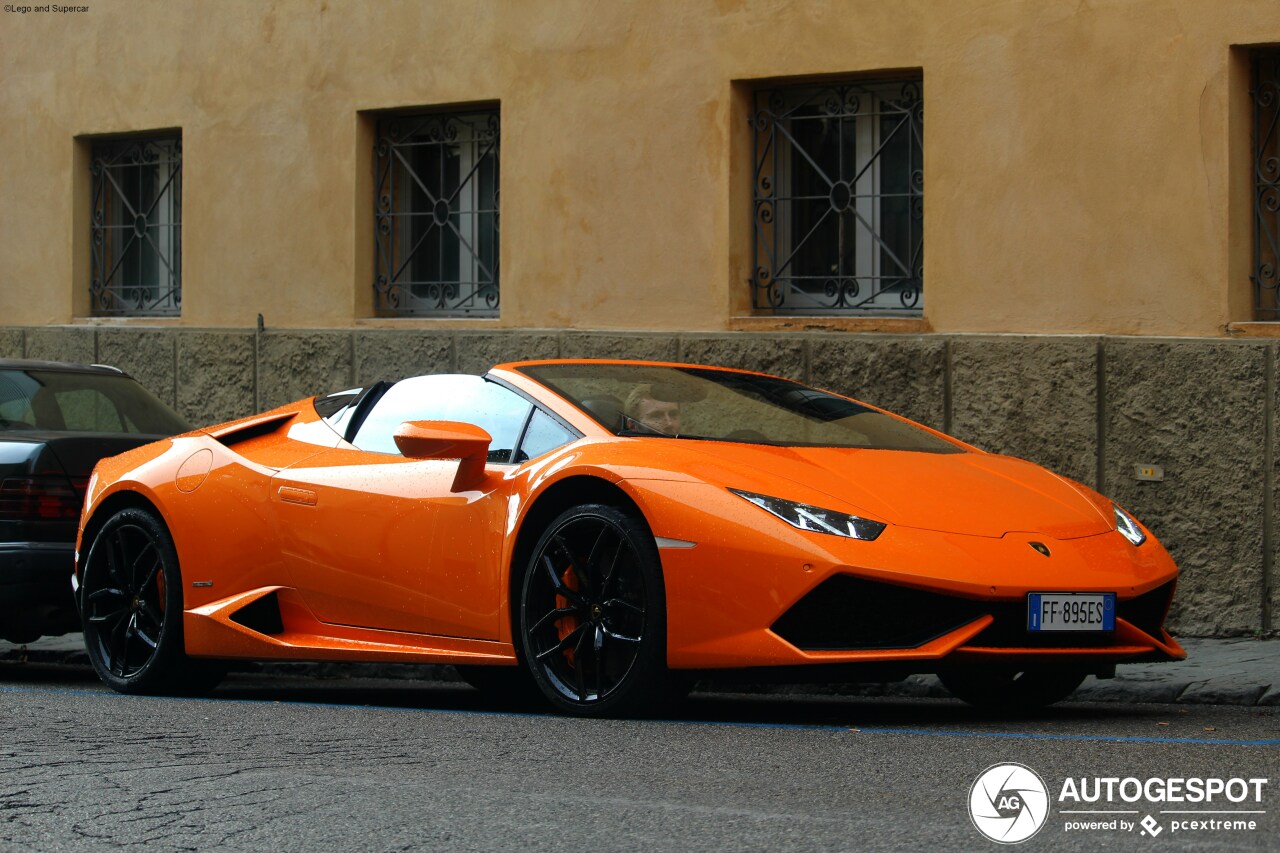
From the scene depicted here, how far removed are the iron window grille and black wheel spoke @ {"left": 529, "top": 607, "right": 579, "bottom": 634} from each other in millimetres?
5599

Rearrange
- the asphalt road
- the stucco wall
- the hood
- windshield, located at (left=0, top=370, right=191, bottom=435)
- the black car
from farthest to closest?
the stucco wall
windshield, located at (left=0, top=370, right=191, bottom=435)
the black car
the hood
the asphalt road

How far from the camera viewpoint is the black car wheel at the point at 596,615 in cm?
669

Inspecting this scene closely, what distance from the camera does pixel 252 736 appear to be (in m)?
6.68

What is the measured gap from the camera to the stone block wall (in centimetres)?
1073

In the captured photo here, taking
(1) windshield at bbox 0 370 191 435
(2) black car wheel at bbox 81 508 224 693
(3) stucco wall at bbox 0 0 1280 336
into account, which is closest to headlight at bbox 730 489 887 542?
(2) black car wheel at bbox 81 508 224 693

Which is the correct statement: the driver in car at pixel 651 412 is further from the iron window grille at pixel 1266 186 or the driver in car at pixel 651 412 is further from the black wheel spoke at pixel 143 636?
the iron window grille at pixel 1266 186

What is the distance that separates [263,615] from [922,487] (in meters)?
2.79

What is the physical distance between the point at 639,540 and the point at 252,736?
1.40 meters

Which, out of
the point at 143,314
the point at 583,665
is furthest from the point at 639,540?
the point at 143,314

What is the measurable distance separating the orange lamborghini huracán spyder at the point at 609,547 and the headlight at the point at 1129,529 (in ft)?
0.04

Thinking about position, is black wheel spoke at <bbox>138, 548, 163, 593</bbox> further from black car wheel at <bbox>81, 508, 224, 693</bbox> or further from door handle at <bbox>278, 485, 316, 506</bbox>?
door handle at <bbox>278, 485, 316, 506</bbox>

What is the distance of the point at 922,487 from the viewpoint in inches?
274

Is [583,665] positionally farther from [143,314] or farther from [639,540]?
[143,314]

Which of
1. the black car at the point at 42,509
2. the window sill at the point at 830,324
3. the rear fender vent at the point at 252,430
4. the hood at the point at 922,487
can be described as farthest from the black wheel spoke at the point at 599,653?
the window sill at the point at 830,324
